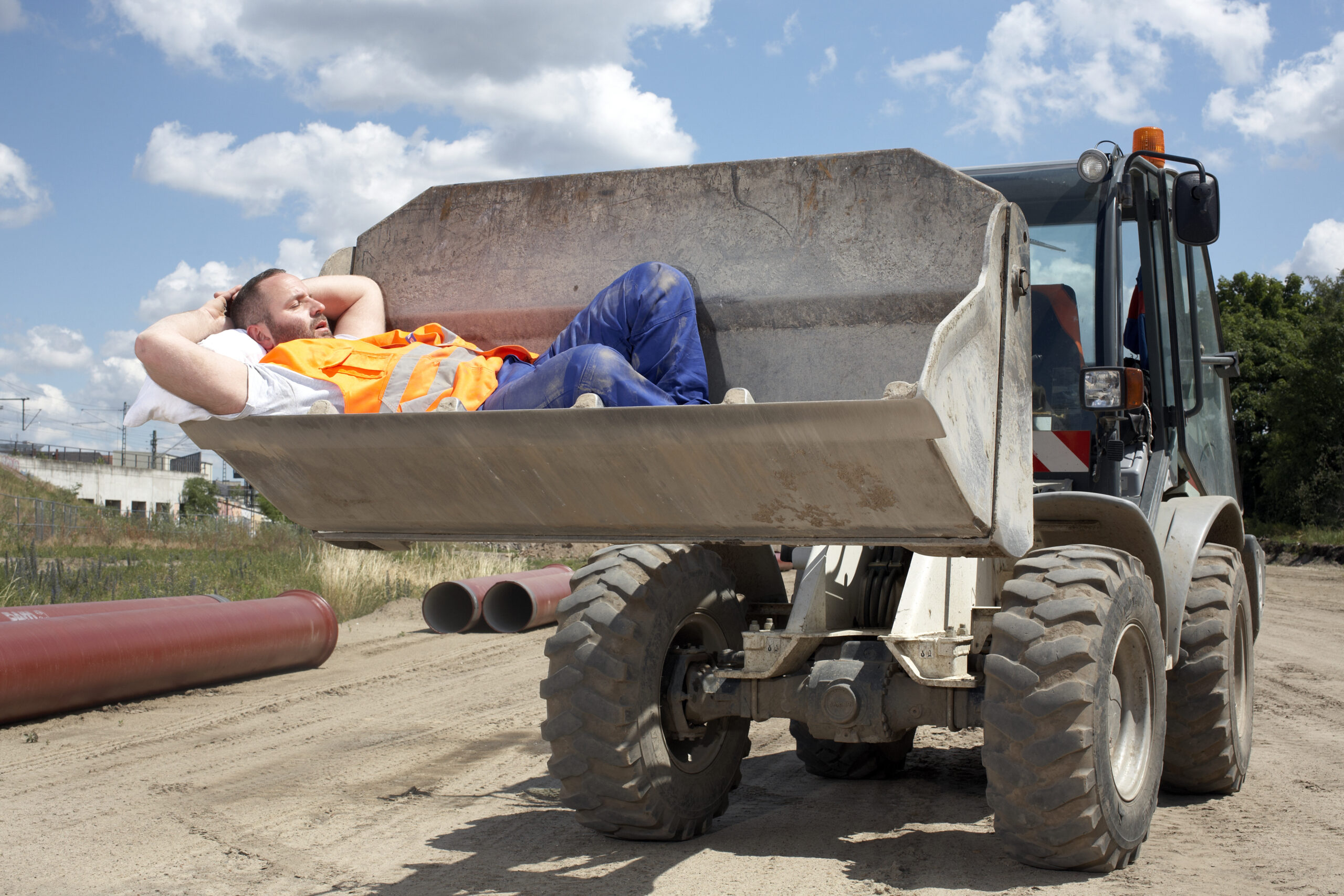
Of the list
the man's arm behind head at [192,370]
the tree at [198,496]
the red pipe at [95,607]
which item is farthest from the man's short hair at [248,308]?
the tree at [198,496]

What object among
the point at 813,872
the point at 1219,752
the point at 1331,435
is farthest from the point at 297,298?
the point at 1331,435

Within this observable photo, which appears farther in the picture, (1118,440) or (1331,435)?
(1331,435)

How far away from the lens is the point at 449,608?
1280 cm

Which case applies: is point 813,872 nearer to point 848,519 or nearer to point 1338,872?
point 848,519

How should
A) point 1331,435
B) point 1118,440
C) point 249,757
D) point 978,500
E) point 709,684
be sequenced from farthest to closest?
point 1331,435 < point 249,757 < point 1118,440 < point 709,684 < point 978,500

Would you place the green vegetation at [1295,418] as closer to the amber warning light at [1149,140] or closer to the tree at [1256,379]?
the tree at [1256,379]

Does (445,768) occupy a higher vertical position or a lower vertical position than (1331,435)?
lower

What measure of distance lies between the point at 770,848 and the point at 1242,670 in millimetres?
2536

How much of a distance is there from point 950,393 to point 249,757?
16.2ft

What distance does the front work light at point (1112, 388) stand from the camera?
441 centimetres

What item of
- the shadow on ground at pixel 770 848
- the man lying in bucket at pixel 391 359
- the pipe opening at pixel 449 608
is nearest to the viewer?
the man lying in bucket at pixel 391 359

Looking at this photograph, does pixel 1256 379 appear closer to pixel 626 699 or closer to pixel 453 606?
pixel 453 606

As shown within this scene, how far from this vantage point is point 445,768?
235 inches

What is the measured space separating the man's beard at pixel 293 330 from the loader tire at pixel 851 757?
111 inches
